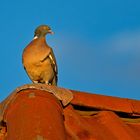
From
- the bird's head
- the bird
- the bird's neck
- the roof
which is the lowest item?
the roof

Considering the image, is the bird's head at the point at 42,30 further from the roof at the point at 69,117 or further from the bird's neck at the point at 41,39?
the roof at the point at 69,117

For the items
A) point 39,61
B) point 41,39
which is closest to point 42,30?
point 41,39

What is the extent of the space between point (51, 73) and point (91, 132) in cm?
212

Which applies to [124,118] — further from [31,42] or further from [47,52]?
[31,42]

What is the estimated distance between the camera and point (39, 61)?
17.9ft

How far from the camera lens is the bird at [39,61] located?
5.40 m

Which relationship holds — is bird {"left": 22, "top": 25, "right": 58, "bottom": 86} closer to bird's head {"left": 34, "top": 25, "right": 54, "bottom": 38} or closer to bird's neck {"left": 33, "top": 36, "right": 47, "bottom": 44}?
bird's neck {"left": 33, "top": 36, "right": 47, "bottom": 44}

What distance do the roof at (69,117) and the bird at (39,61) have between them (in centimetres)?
144

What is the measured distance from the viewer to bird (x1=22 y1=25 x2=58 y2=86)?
540 cm

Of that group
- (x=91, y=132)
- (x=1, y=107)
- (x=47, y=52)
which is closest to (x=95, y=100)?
(x=91, y=132)

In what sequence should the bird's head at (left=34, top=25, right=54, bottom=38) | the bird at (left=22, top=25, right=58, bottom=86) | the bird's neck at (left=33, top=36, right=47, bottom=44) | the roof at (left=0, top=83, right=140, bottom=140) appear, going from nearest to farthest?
the roof at (left=0, top=83, right=140, bottom=140) → the bird at (left=22, top=25, right=58, bottom=86) → the bird's neck at (left=33, top=36, right=47, bottom=44) → the bird's head at (left=34, top=25, right=54, bottom=38)

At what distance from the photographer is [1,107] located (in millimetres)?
3621

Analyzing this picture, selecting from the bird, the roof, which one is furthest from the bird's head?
the roof

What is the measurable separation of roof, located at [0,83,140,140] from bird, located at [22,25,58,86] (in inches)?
56.6
